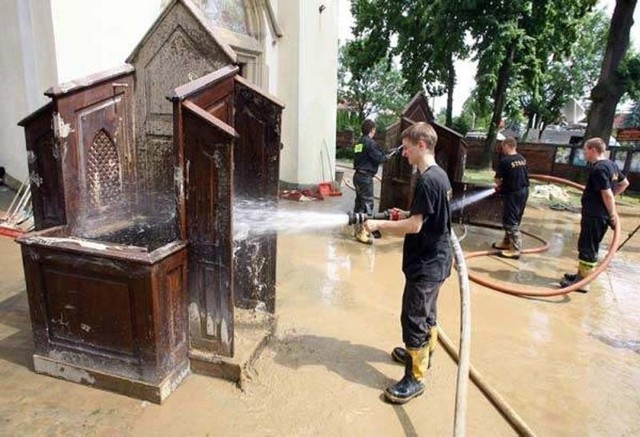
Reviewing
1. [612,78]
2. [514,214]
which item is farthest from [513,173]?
[612,78]

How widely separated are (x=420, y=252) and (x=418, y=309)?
0.41 m

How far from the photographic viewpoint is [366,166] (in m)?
6.89

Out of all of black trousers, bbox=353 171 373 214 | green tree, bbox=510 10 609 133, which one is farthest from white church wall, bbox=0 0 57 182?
green tree, bbox=510 10 609 133

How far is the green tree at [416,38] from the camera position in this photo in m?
16.7

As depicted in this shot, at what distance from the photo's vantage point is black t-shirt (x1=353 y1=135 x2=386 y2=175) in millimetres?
6762

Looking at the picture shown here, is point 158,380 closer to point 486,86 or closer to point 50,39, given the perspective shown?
point 50,39

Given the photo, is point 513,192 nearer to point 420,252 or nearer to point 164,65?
point 420,252

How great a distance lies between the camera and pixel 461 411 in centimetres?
240

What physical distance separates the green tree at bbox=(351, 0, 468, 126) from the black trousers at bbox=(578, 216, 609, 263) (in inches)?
524

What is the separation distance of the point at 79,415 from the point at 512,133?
38100 millimetres

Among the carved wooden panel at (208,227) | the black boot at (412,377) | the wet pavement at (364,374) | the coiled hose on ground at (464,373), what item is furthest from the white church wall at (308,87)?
the black boot at (412,377)

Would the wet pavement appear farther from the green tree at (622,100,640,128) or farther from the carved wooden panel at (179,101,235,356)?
the green tree at (622,100,640,128)

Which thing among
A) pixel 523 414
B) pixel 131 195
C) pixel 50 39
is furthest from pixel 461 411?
pixel 50 39

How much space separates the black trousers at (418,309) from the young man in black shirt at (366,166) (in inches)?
143
